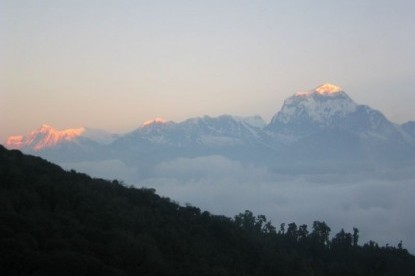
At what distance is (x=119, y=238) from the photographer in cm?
6869

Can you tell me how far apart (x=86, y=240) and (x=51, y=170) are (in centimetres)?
3195

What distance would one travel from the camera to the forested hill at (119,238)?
5666 centimetres

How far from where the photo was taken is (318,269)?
103 metres

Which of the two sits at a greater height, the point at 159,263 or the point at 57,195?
the point at 57,195

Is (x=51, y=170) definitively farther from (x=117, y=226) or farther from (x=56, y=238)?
(x=56, y=238)

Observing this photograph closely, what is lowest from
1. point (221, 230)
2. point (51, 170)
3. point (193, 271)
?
point (193, 271)

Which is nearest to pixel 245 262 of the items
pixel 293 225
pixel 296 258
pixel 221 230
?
pixel 221 230

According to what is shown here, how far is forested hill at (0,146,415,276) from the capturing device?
186 feet

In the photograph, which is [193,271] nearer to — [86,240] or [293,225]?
[86,240]

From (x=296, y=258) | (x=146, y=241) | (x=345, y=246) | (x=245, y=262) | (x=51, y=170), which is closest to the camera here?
(x=146, y=241)

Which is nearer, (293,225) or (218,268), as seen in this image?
(218,268)

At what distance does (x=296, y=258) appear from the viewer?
10031cm

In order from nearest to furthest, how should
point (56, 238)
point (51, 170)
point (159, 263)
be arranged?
point (56, 238) → point (159, 263) → point (51, 170)

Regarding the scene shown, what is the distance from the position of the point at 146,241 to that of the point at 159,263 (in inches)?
305
